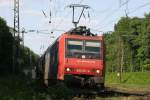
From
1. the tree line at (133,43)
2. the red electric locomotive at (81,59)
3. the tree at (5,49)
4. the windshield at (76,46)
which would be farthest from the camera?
the tree line at (133,43)

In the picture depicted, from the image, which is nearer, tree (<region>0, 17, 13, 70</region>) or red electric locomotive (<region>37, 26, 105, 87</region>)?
red electric locomotive (<region>37, 26, 105, 87</region>)

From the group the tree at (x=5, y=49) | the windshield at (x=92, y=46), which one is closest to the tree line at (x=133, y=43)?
the tree at (x=5, y=49)

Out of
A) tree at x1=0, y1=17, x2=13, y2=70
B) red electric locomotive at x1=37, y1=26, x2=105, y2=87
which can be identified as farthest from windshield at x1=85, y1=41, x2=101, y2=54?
tree at x1=0, y1=17, x2=13, y2=70

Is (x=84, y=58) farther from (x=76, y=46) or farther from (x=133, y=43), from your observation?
(x=133, y=43)

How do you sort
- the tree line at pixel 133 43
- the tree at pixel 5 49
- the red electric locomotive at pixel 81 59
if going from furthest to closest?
the tree line at pixel 133 43, the tree at pixel 5 49, the red electric locomotive at pixel 81 59

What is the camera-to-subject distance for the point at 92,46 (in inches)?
1040

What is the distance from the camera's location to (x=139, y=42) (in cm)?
11050

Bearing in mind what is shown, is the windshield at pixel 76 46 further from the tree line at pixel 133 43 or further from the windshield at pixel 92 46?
the tree line at pixel 133 43

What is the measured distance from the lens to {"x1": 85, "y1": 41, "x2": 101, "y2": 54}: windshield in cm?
2631

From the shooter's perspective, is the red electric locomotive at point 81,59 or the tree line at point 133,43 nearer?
the red electric locomotive at point 81,59

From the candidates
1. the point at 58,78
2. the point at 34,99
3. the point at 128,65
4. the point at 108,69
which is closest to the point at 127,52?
the point at 128,65

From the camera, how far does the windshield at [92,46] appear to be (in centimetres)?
2631

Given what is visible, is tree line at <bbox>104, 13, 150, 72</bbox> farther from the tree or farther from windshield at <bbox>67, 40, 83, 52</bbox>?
windshield at <bbox>67, 40, 83, 52</bbox>

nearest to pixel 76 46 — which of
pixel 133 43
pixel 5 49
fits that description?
pixel 5 49
